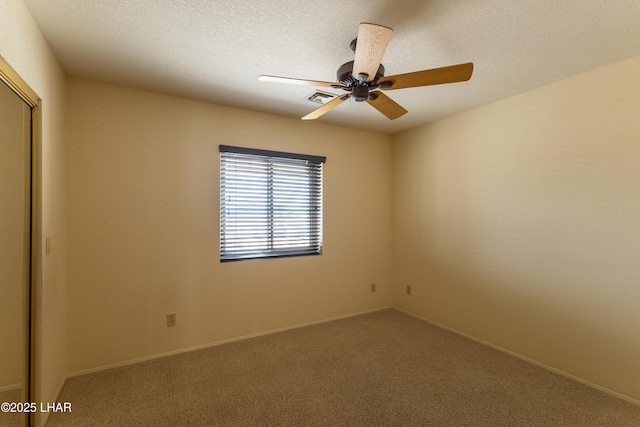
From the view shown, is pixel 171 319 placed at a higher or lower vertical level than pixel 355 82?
lower

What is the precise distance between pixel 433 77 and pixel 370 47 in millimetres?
455

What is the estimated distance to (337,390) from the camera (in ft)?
7.23

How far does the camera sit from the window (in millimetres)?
3057

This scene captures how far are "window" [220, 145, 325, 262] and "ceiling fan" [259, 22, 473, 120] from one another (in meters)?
1.36

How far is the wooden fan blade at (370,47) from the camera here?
4.23 feet

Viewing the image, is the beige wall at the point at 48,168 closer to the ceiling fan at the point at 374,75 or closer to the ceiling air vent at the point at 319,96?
the ceiling fan at the point at 374,75

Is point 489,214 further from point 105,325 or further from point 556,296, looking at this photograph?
point 105,325

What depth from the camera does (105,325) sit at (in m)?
2.50

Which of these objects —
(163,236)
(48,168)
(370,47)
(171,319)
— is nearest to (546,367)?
(370,47)

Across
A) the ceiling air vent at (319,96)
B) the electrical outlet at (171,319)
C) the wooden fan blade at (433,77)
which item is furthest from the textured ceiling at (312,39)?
the electrical outlet at (171,319)

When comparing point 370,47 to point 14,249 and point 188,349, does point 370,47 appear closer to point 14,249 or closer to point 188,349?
point 14,249

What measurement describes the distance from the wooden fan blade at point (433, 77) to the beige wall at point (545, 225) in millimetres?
1486

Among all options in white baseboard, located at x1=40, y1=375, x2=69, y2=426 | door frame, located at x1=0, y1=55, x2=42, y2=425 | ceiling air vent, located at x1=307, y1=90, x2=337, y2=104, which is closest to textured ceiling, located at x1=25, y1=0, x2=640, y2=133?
ceiling air vent, located at x1=307, y1=90, x2=337, y2=104

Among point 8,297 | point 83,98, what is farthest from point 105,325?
point 83,98
